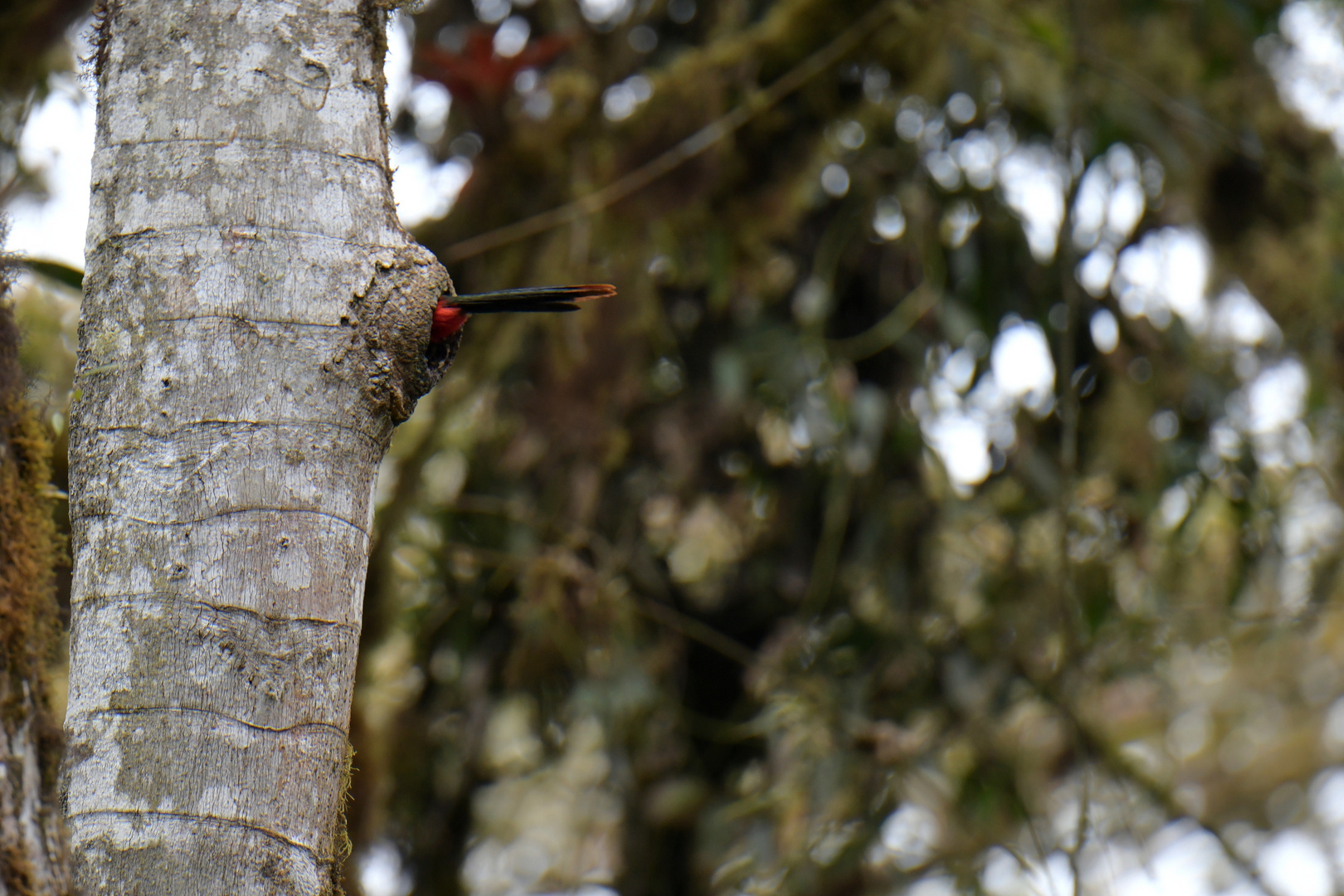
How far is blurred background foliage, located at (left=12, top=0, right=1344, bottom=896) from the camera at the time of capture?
2.91 m

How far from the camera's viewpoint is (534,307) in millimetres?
951

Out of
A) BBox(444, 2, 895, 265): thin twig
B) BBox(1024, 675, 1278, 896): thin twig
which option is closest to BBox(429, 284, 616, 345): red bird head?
BBox(444, 2, 895, 265): thin twig

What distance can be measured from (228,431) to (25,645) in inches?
25.4

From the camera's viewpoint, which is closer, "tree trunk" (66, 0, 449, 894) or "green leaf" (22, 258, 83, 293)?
"tree trunk" (66, 0, 449, 894)

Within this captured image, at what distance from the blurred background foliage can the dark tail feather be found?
1.74 meters

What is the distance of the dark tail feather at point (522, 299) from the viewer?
92 centimetres

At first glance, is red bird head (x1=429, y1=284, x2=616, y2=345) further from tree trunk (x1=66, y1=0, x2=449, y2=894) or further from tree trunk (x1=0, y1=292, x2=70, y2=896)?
tree trunk (x1=0, y1=292, x2=70, y2=896)

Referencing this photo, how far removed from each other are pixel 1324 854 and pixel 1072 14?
435 cm

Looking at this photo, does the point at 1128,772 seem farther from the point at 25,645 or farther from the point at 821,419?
the point at 25,645

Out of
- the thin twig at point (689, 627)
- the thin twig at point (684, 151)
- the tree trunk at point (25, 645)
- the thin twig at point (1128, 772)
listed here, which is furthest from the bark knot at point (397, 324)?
the thin twig at point (689, 627)

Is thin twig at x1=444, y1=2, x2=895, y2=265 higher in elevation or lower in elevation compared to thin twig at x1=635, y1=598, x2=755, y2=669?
higher

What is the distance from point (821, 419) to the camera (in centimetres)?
303

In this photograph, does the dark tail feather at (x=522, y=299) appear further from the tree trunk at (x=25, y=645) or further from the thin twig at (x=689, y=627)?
the thin twig at (x=689, y=627)

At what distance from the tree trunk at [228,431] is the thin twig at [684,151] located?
1704 mm
